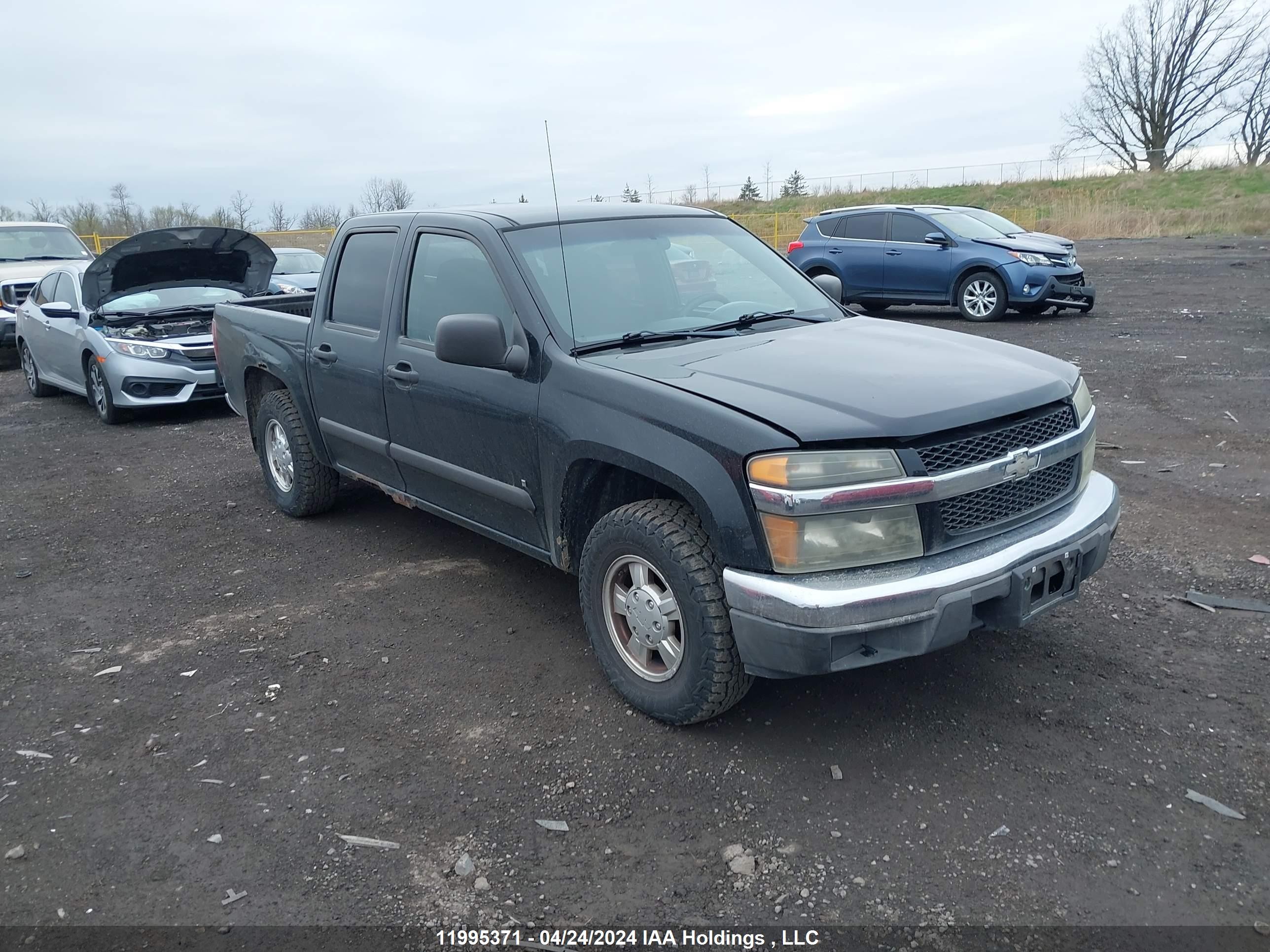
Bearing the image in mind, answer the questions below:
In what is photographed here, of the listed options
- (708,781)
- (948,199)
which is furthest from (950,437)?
(948,199)

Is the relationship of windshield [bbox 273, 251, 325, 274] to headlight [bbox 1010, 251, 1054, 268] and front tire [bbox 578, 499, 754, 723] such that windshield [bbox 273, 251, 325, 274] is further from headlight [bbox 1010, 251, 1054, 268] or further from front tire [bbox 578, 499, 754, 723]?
front tire [bbox 578, 499, 754, 723]

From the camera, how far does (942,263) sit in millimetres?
14359

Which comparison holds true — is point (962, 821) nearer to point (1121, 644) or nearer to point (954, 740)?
point (954, 740)

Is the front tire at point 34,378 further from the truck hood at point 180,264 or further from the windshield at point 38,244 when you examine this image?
the windshield at point 38,244

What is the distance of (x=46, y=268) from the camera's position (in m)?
14.9

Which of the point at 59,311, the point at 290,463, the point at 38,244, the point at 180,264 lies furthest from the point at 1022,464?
the point at 38,244

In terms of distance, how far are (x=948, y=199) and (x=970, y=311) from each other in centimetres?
3367

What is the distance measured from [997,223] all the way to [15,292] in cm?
1478

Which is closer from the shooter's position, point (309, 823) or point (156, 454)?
point (309, 823)

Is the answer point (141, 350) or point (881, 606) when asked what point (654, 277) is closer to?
point (881, 606)

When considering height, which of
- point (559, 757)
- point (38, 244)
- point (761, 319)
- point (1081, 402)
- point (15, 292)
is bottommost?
point (559, 757)

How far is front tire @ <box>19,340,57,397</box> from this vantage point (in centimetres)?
1167

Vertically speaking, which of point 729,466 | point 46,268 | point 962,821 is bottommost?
point 962,821

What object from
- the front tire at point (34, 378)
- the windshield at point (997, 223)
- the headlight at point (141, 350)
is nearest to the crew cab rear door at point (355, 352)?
the headlight at point (141, 350)
